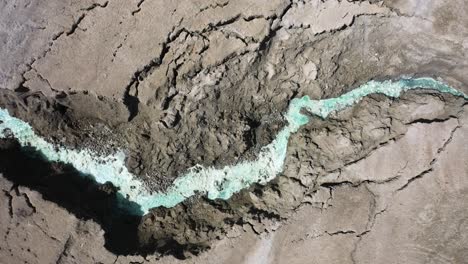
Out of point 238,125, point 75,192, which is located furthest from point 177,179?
point 75,192

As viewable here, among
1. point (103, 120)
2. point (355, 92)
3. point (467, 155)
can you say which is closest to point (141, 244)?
point (103, 120)

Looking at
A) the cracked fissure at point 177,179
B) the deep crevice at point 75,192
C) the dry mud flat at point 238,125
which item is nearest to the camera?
the dry mud flat at point 238,125

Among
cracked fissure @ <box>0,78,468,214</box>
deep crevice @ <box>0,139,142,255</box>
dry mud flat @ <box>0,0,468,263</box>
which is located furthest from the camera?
cracked fissure @ <box>0,78,468,214</box>

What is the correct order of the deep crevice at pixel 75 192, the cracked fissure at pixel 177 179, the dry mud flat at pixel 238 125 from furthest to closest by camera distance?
the cracked fissure at pixel 177 179, the deep crevice at pixel 75 192, the dry mud flat at pixel 238 125

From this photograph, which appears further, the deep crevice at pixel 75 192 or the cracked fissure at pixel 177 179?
the cracked fissure at pixel 177 179

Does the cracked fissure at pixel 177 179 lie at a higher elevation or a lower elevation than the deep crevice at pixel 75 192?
higher

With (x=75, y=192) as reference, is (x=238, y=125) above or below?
above

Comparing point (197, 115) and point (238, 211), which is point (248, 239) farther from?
point (197, 115)

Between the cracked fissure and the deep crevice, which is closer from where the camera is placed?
the deep crevice

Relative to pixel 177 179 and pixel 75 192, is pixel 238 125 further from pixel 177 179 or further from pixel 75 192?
pixel 75 192
